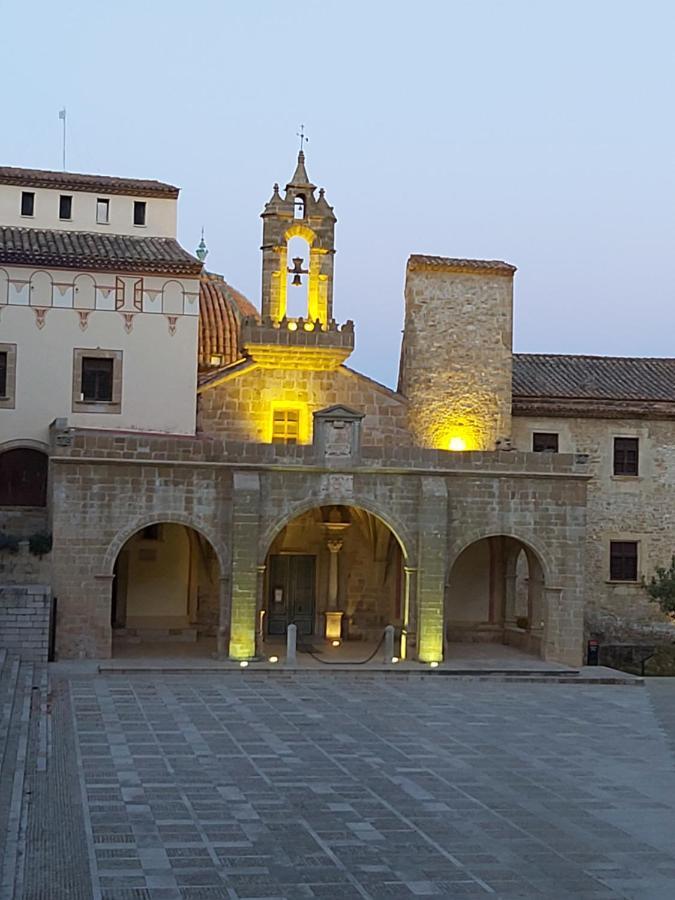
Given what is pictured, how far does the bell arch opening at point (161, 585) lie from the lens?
29312mm

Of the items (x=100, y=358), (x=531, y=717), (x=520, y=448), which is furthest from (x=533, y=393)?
(x=531, y=717)

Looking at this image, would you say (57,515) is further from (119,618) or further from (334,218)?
(334,218)

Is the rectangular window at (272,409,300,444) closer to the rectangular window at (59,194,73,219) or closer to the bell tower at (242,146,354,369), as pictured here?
the bell tower at (242,146,354,369)

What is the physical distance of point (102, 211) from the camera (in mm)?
32750

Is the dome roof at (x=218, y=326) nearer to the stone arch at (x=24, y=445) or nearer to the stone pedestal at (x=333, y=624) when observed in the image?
the stone arch at (x=24, y=445)

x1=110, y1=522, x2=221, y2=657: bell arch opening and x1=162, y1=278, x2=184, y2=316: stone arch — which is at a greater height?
x1=162, y1=278, x2=184, y2=316: stone arch

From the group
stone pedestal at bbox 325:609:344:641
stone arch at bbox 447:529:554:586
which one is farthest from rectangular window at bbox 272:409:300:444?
stone arch at bbox 447:529:554:586

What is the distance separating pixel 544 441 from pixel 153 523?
12.6 m

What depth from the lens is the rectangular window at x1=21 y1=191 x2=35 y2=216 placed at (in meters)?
32.2

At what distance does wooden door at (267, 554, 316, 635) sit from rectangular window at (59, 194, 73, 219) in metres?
10.6

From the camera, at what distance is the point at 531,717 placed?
21469mm

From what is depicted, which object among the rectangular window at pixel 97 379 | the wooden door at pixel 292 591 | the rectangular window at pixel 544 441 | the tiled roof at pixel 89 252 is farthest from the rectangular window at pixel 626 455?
the rectangular window at pixel 97 379

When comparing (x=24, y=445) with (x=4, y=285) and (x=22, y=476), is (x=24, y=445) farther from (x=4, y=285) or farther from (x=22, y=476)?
(x=4, y=285)

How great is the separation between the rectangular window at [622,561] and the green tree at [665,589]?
5.67 ft
